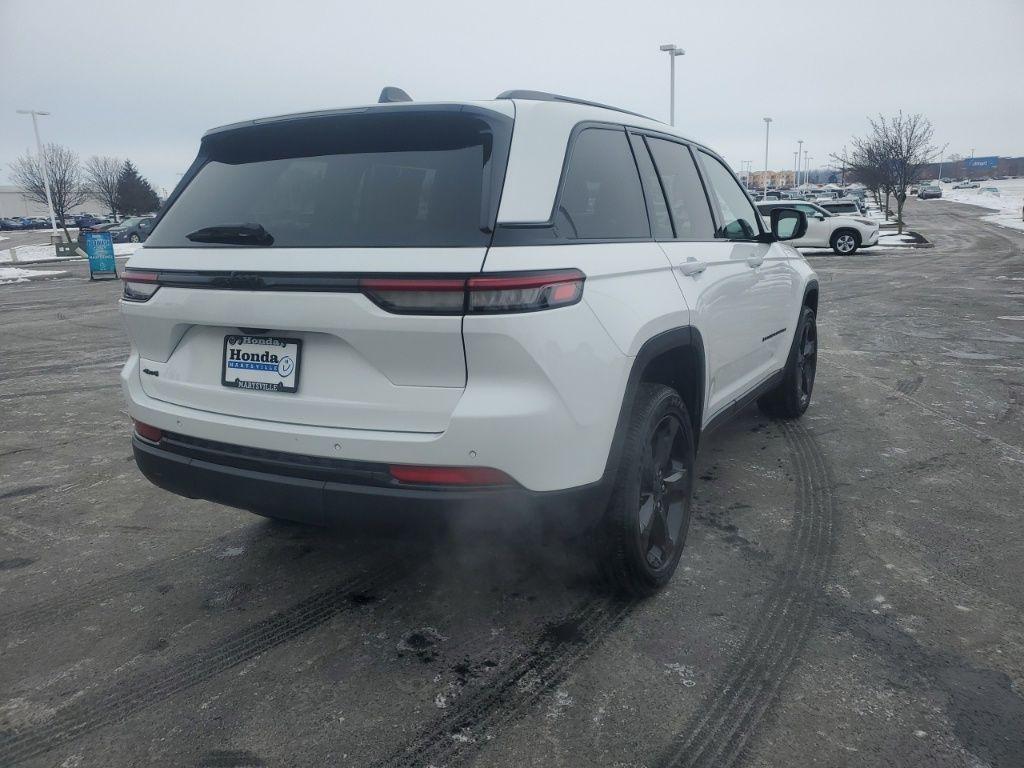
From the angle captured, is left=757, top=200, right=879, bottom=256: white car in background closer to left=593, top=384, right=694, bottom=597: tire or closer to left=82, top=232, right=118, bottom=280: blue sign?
left=82, top=232, right=118, bottom=280: blue sign

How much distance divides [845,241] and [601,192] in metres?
22.9

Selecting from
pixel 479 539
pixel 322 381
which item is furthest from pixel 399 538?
pixel 322 381

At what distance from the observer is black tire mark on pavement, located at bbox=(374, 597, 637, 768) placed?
7.41 feet

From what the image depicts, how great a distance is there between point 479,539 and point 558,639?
21.7 inches

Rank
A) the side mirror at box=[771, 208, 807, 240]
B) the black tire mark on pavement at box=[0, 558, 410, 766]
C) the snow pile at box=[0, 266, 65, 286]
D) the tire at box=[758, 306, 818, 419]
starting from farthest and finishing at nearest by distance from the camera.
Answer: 1. the snow pile at box=[0, 266, 65, 286]
2. the tire at box=[758, 306, 818, 419]
3. the side mirror at box=[771, 208, 807, 240]
4. the black tire mark on pavement at box=[0, 558, 410, 766]

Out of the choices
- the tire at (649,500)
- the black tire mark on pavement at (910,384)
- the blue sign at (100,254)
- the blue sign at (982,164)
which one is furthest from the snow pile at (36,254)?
the blue sign at (982,164)

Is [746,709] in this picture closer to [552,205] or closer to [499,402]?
[499,402]

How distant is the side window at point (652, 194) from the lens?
3309 millimetres

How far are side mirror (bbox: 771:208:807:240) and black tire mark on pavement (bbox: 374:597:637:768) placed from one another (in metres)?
2.83

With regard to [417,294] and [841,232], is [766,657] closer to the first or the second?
[417,294]

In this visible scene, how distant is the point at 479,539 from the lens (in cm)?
258

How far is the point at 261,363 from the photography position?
2.63 metres

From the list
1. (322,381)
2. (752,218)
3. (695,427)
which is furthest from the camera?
(752,218)

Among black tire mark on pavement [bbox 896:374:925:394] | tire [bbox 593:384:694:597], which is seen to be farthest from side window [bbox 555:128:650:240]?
black tire mark on pavement [bbox 896:374:925:394]
